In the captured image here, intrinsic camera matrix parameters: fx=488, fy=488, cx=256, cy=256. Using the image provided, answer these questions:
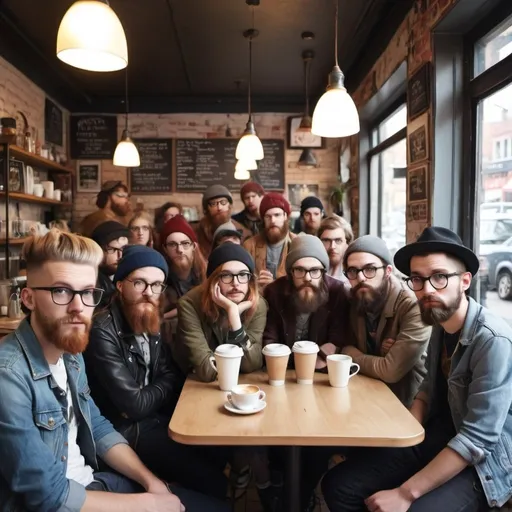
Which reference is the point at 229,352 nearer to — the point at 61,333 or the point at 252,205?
the point at 61,333

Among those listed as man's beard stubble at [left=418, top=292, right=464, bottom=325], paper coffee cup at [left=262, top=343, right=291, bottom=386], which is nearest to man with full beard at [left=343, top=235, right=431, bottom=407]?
man's beard stubble at [left=418, top=292, right=464, bottom=325]

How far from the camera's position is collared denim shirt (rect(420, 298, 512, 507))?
5.73ft

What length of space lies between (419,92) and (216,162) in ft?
11.8

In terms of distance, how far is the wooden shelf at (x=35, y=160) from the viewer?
14.7 ft

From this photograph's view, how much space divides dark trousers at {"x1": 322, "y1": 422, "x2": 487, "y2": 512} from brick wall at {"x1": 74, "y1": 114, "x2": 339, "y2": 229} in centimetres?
488

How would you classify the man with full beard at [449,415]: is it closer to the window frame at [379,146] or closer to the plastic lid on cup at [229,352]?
the plastic lid on cup at [229,352]

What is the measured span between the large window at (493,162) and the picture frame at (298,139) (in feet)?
11.5

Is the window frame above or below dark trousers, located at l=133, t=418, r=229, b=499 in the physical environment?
above

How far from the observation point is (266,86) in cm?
595

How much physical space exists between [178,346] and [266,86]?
14.3 feet

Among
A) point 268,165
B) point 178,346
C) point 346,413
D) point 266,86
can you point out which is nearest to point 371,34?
point 266,86

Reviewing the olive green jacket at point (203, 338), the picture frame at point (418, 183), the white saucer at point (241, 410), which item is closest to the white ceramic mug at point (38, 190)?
the olive green jacket at point (203, 338)

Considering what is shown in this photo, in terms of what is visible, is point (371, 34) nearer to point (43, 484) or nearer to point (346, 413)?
point (346, 413)

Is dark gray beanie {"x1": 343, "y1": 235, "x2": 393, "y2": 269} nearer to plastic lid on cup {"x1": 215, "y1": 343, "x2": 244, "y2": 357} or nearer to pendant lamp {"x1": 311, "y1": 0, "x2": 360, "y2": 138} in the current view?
pendant lamp {"x1": 311, "y1": 0, "x2": 360, "y2": 138}
